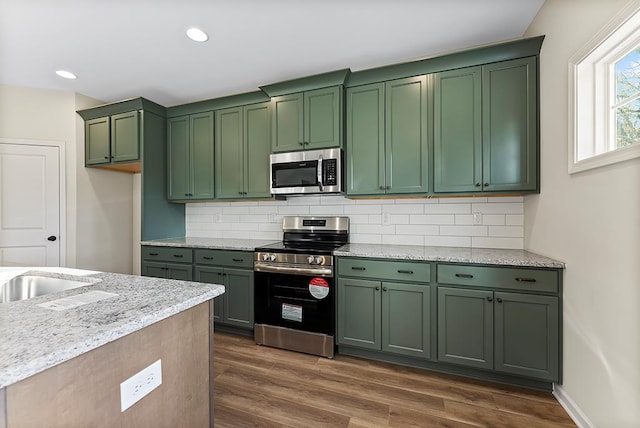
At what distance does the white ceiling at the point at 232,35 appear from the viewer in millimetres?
1945

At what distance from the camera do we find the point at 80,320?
792 millimetres

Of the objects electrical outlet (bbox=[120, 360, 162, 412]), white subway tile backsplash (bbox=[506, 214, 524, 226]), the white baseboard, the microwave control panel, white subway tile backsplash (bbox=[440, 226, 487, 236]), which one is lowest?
the white baseboard

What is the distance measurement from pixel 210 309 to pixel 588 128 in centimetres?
230

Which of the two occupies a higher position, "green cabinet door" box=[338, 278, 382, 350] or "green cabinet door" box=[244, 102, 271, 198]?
"green cabinet door" box=[244, 102, 271, 198]

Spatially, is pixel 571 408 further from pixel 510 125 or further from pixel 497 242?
pixel 510 125

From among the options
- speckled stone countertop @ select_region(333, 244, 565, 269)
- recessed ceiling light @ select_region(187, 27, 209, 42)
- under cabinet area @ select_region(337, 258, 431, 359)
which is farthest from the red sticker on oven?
recessed ceiling light @ select_region(187, 27, 209, 42)

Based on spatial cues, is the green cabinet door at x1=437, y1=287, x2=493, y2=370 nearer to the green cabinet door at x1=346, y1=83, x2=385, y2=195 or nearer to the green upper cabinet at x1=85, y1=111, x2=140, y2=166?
the green cabinet door at x1=346, y1=83, x2=385, y2=195

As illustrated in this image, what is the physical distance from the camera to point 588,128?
1.64m

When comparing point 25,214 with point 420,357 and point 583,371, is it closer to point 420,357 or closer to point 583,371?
point 420,357

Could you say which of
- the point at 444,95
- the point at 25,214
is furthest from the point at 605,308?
the point at 25,214

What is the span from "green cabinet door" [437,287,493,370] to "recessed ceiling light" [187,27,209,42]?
2.73 m

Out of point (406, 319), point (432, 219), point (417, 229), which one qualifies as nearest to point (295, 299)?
point (406, 319)

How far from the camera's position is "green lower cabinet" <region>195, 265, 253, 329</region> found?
2.76 meters

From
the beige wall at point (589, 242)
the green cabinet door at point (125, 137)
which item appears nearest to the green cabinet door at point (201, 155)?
the green cabinet door at point (125, 137)
